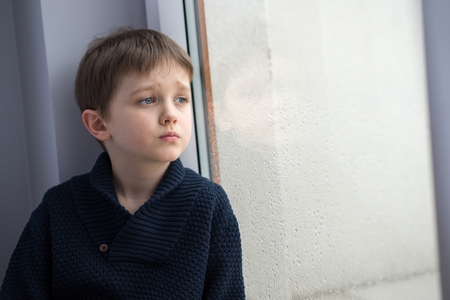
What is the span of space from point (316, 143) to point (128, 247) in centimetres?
44

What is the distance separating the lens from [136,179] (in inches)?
35.2

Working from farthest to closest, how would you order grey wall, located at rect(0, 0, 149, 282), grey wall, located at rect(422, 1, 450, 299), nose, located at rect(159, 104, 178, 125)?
grey wall, located at rect(0, 0, 149, 282)
nose, located at rect(159, 104, 178, 125)
grey wall, located at rect(422, 1, 450, 299)

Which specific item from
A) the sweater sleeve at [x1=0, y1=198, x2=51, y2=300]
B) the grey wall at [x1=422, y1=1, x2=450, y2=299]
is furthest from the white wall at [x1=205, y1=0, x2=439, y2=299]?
the sweater sleeve at [x1=0, y1=198, x2=51, y2=300]

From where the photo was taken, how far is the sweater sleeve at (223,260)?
85 cm

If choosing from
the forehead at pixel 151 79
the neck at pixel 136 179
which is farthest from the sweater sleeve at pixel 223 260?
the forehead at pixel 151 79

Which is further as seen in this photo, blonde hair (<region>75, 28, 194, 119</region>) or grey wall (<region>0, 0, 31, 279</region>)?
grey wall (<region>0, 0, 31, 279</region>)

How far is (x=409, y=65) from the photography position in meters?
0.75

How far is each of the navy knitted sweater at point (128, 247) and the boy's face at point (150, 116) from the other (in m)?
0.08

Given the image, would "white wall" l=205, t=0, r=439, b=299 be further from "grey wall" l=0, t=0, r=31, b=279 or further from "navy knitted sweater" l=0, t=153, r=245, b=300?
"grey wall" l=0, t=0, r=31, b=279

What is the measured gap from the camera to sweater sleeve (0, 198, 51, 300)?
2.75ft

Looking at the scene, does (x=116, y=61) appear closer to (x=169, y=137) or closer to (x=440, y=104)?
(x=169, y=137)

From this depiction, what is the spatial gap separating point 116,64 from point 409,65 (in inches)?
19.4

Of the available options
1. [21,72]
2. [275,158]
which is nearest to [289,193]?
[275,158]

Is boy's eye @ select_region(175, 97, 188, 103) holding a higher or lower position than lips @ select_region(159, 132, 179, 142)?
higher
